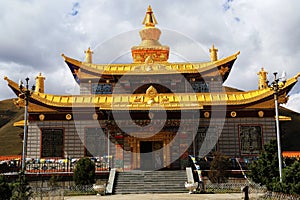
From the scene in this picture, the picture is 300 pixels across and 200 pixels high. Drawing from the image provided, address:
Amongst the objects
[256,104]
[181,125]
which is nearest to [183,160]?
[181,125]

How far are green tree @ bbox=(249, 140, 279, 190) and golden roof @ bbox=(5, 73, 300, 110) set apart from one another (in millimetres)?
7665

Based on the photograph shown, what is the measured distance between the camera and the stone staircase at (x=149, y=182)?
66.0 feet

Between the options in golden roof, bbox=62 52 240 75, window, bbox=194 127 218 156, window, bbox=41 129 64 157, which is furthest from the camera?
golden roof, bbox=62 52 240 75

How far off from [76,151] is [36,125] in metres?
3.37

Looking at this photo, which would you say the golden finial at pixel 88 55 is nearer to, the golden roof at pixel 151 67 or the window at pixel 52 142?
the golden roof at pixel 151 67

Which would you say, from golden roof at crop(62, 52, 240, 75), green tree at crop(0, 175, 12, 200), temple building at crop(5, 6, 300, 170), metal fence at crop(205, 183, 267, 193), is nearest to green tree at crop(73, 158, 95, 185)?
temple building at crop(5, 6, 300, 170)

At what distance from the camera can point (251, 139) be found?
26.1 m

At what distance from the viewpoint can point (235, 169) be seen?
22.7 meters

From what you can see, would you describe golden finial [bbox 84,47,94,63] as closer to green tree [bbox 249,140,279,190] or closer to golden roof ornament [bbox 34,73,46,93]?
golden roof ornament [bbox 34,73,46,93]

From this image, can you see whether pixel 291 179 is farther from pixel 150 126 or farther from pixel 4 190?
pixel 150 126

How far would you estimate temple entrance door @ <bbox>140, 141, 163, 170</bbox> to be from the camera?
25328mm

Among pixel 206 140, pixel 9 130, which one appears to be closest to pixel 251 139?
pixel 206 140

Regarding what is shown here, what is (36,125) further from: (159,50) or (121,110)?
(159,50)

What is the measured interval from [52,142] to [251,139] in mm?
14039
